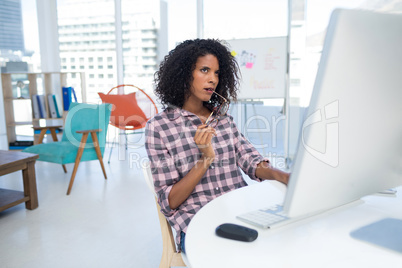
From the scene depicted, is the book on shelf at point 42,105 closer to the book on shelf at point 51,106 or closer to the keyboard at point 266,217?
the book on shelf at point 51,106

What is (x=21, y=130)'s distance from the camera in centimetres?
594

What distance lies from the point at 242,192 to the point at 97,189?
2.54 meters

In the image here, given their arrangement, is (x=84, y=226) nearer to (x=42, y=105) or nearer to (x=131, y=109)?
(x=131, y=109)

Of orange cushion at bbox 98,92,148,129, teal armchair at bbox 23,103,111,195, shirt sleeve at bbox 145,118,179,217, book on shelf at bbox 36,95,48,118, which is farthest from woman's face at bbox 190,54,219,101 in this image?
book on shelf at bbox 36,95,48,118

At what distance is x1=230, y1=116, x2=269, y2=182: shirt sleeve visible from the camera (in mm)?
1375

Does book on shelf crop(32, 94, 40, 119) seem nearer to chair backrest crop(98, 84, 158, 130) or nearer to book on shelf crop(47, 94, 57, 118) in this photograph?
book on shelf crop(47, 94, 57, 118)

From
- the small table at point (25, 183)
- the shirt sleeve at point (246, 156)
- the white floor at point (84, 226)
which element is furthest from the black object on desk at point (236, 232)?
the small table at point (25, 183)

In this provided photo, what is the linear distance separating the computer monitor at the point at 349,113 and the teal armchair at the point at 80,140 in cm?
283

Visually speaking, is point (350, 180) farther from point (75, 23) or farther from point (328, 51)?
point (75, 23)

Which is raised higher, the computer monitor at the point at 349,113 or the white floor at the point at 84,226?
Result: the computer monitor at the point at 349,113

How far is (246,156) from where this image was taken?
141 cm

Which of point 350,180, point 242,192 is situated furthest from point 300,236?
point 242,192

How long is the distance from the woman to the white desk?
0.29 meters

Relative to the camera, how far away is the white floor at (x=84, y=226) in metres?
2.04
